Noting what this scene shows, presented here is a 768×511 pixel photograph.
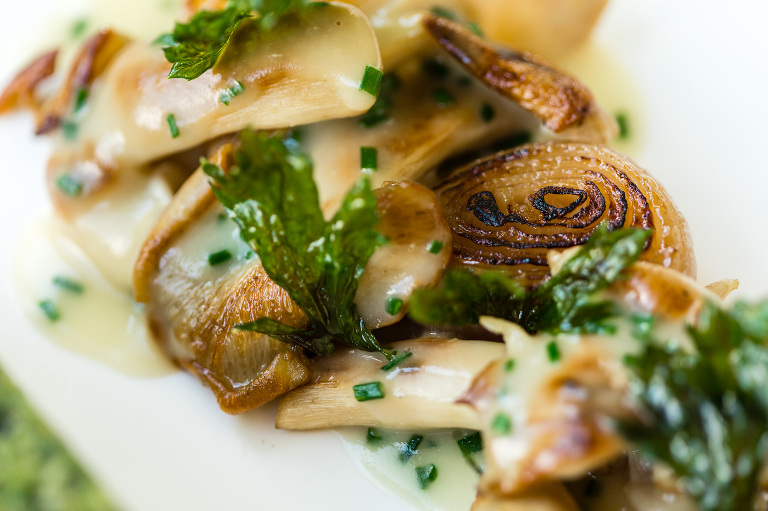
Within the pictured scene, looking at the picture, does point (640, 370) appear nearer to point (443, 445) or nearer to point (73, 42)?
point (443, 445)

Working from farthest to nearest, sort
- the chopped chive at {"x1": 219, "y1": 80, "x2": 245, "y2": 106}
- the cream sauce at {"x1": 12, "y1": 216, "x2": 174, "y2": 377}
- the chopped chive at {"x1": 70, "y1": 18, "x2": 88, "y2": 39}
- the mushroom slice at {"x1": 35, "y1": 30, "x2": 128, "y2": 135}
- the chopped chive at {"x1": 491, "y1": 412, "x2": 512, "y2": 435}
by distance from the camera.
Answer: the chopped chive at {"x1": 70, "y1": 18, "x2": 88, "y2": 39}, the mushroom slice at {"x1": 35, "y1": 30, "x2": 128, "y2": 135}, the cream sauce at {"x1": 12, "y1": 216, "x2": 174, "y2": 377}, the chopped chive at {"x1": 219, "y1": 80, "x2": 245, "y2": 106}, the chopped chive at {"x1": 491, "y1": 412, "x2": 512, "y2": 435}

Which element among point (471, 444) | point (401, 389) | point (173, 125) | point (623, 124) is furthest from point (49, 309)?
point (623, 124)

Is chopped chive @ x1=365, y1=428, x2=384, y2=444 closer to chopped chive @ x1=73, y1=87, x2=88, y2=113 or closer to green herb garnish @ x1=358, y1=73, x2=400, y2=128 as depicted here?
green herb garnish @ x1=358, y1=73, x2=400, y2=128

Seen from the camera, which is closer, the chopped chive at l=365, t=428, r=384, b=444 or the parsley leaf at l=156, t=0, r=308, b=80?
the parsley leaf at l=156, t=0, r=308, b=80

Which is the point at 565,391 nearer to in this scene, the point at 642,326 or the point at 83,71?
the point at 642,326

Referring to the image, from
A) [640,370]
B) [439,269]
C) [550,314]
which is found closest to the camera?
[640,370]

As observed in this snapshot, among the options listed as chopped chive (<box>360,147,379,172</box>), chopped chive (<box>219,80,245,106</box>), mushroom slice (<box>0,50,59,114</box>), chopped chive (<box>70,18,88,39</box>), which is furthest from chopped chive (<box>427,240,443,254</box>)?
chopped chive (<box>70,18,88,39</box>)

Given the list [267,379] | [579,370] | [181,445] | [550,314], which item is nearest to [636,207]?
[550,314]
